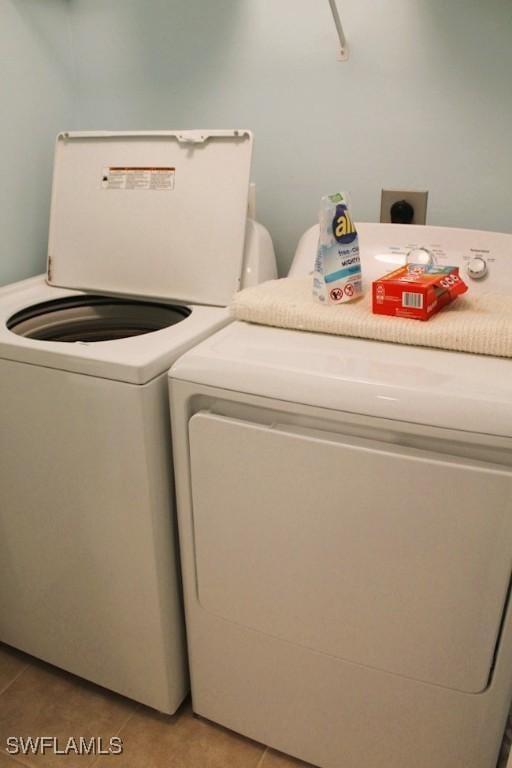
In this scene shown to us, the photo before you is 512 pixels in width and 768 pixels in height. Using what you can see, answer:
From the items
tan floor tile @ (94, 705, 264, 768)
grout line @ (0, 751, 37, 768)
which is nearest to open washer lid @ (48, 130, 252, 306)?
tan floor tile @ (94, 705, 264, 768)

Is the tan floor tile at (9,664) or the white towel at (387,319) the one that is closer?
the white towel at (387,319)

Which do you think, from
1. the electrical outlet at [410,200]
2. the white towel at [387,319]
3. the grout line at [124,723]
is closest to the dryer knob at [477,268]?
the white towel at [387,319]

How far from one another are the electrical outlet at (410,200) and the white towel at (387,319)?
32 cm

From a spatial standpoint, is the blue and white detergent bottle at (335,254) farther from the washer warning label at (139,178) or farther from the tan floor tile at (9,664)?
the tan floor tile at (9,664)

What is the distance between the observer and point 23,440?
1.31 meters

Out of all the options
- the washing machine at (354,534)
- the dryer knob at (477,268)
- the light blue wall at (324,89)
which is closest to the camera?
the washing machine at (354,534)

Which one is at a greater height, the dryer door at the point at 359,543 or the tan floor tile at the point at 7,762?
the dryer door at the point at 359,543

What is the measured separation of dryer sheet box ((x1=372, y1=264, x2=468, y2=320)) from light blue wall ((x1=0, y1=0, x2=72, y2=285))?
46.0 inches

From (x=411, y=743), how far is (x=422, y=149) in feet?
4.72

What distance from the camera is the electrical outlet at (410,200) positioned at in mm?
1480

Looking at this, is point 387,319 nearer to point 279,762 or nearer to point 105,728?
point 279,762

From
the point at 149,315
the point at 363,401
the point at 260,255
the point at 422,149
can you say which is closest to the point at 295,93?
the point at 422,149

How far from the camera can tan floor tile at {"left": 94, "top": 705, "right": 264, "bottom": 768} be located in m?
1.40

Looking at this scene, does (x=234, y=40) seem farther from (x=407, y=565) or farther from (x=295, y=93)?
(x=407, y=565)
